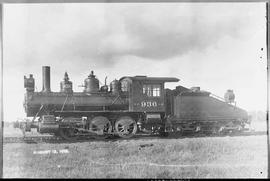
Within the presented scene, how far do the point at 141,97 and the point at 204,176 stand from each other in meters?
3.01

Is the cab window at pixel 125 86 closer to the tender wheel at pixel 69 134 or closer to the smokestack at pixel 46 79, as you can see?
the tender wheel at pixel 69 134

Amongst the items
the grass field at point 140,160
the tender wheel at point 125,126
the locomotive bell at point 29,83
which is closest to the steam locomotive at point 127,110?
the tender wheel at point 125,126

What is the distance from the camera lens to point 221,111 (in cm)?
1077

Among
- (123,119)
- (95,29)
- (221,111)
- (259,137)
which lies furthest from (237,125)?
(95,29)

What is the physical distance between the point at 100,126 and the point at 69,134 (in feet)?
2.88

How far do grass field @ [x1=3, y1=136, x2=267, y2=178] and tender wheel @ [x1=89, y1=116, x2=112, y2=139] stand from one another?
0.70 metres

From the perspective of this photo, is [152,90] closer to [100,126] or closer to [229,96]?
[100,126]

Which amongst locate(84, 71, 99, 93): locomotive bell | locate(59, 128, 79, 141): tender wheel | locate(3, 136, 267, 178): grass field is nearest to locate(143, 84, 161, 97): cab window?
locate(84, 71, 99, 93): locomotive bell

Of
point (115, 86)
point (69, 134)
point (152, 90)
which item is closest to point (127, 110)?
point (115, 86)

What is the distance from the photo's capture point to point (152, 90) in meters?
10.4

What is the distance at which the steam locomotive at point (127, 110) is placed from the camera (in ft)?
32.3

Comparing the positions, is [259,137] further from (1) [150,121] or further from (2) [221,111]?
(1) [150,121]

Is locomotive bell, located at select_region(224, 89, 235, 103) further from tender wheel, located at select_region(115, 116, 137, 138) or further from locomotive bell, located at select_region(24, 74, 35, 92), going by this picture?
locomotive bell, located at select_region(24, 74, 35, 92)

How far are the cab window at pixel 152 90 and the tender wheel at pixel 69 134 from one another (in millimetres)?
2247
